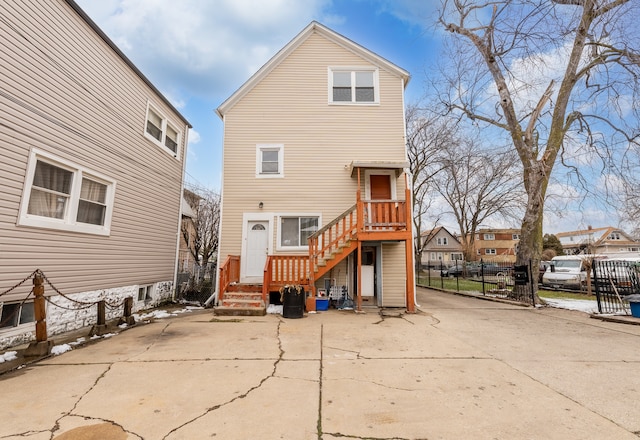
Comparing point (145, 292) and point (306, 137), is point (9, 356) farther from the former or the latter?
point (306, 137)

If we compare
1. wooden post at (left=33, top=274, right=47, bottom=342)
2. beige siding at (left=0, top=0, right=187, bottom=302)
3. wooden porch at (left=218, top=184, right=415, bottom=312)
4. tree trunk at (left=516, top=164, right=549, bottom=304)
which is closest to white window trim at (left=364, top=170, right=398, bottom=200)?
wooden porch at (left=218, top=184, right=415, bottom=312)

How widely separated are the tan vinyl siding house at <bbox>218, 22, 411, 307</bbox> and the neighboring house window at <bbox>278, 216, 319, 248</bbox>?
0.03m

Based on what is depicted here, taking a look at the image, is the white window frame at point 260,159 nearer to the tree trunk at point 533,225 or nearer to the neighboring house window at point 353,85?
the neighboring house window at point 353,85

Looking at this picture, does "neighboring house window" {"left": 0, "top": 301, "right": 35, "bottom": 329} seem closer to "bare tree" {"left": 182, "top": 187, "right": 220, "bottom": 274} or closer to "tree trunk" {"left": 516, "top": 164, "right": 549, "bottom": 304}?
"tree trunk" {"left": 516, "top": 164, "right": 549, "bottom": 304}

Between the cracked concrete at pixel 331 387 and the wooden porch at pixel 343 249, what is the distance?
2445 mm

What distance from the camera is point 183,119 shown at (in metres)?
10.9

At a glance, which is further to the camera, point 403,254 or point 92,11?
point 403,254

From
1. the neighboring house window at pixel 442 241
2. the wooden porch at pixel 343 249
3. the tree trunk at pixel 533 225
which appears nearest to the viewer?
the wooden porch at pixel 343 249

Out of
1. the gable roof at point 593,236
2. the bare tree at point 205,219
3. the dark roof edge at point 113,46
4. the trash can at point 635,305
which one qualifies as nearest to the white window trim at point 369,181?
the trash can at point 635,305

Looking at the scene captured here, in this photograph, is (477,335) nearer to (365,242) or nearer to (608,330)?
(608,330)

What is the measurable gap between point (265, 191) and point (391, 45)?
7259mm

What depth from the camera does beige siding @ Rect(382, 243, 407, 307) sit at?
924cm

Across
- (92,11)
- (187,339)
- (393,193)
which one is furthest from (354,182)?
(92,11)

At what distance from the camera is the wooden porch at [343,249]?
27.2ft
